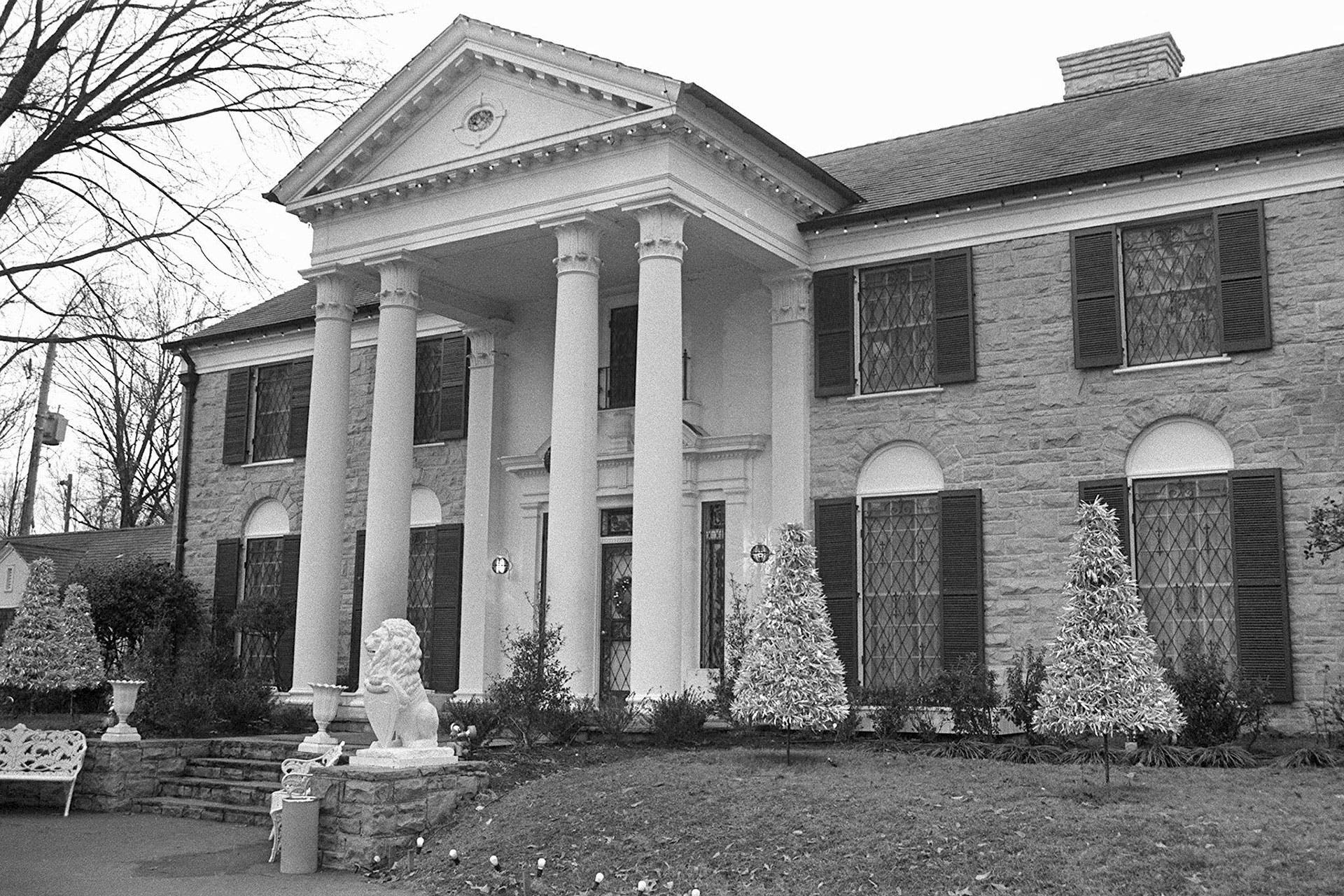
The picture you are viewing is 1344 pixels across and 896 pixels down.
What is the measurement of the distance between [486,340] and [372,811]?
1044cm

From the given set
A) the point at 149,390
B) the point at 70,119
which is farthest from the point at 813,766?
the point at 149,390

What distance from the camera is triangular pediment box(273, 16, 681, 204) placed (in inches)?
613

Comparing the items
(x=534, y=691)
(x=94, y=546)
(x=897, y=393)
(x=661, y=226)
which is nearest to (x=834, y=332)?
(x=897, y=393)

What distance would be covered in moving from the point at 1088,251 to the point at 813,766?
24.8 ft

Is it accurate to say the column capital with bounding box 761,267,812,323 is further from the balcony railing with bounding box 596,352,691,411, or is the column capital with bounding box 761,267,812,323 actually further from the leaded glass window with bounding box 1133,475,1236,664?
the leaded glass window with bounding box 1133,475,1236,664

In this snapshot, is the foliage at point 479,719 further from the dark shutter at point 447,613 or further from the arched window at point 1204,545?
the arched window at point 1204,545

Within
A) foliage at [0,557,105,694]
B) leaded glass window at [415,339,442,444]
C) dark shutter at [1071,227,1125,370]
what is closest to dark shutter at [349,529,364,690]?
leaded glass window at [415,339,442,444]

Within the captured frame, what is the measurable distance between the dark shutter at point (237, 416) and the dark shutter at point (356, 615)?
11.6 ft

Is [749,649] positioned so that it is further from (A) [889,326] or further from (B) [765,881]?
(A) [889,326]

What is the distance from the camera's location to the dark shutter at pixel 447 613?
19391mm

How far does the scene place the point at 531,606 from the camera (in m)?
18.9

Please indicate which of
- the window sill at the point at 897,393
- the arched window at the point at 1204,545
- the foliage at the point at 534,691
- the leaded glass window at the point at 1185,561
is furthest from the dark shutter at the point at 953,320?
the foliage at the point at 534,691

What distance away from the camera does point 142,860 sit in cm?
1088

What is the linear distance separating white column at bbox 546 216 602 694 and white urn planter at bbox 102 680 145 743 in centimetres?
475
